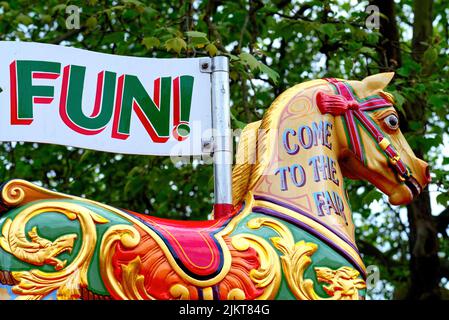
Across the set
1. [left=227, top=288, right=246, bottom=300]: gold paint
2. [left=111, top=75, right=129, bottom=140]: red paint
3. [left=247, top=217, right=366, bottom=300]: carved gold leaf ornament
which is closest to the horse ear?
[left=247, top=217, right=366, bottom=300]: carved gold leaf ornament

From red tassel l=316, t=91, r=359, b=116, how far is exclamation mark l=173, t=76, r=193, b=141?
599 millimetres

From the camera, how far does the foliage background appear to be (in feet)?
24.9

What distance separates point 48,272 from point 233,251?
764 millimetres

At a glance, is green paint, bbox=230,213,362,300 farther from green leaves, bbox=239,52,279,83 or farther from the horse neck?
green leaves, bbox=239,52,279,83

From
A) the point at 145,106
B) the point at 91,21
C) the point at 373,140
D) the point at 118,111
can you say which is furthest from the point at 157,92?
the point at 91,21

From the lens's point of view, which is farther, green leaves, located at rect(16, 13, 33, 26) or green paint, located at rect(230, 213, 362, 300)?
green leaves, located at rect(16, 13, 33, 26)

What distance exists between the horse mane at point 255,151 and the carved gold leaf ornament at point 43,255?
827mm

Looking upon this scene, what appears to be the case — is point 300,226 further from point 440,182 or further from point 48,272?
point 440,182

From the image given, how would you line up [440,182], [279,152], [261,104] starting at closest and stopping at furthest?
[279,152] → [440,182] → [261,104]

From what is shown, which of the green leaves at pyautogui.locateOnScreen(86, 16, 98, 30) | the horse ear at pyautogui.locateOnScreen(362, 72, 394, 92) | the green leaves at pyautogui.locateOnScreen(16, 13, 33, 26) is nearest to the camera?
the horse ear at pyautogui.locateOnScreen(362, 72, 394, 92)

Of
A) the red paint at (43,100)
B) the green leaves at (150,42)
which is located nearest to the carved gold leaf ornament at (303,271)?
the red paint at (43,100)

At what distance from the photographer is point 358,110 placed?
178 inches
